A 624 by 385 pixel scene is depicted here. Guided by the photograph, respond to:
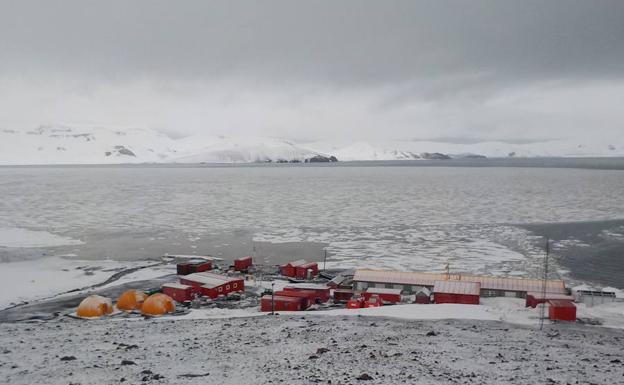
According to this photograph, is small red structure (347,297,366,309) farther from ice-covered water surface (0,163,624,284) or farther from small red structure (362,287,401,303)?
ice-covered water surface (0,163,624,284)

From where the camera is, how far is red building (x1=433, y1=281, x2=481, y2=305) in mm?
23406

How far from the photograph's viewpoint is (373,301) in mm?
23656

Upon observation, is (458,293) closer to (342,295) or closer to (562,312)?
(562,312)

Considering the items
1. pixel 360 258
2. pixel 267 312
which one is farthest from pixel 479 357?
pixel 360 258

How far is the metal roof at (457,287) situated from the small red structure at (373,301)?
267cm

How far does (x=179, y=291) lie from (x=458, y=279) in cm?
1422

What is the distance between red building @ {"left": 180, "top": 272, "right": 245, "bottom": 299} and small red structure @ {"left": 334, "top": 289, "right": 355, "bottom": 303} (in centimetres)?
484

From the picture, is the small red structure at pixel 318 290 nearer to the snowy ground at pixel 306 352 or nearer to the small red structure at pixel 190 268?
the snowy ground at pixel 306 352

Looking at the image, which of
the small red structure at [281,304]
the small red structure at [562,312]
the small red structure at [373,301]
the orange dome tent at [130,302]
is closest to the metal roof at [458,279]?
the small red structure at [373,301]

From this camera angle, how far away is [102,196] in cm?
7856

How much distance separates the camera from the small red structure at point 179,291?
2459 centimetres

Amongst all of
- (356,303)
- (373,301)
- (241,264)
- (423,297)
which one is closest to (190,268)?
(241,264)

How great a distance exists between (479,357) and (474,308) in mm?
6668

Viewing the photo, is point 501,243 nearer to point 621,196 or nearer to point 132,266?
point 132,266
